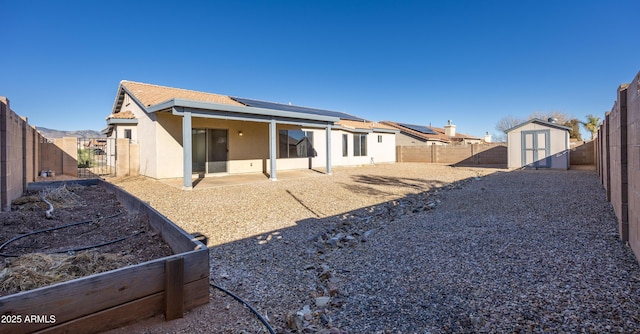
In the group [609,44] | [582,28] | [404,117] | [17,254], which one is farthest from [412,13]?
[404,117]

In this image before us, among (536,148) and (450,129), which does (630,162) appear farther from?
(450,129)

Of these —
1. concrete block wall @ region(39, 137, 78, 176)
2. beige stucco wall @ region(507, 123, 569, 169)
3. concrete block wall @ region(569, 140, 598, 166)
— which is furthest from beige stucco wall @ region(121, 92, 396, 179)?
concrete block wall @ region(569, 140, 598, 166)

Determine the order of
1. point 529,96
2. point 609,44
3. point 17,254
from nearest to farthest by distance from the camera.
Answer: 1. point 17,254
2. point 609,44
3. point 529,96

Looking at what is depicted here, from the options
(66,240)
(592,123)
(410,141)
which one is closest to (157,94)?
(66,240)

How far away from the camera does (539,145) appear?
53.2 ft

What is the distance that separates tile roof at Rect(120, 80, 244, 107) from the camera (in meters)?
12.5

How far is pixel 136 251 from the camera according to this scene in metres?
3.44

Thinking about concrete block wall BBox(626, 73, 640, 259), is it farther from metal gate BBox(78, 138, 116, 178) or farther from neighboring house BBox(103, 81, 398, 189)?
metal gate BBox(78, 138, 116, 178)

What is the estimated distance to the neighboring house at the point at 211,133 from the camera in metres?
10.2

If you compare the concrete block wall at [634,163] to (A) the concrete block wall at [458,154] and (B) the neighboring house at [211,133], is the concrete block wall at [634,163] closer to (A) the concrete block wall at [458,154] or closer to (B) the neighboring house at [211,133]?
(B) the neighboring house at [211,133]

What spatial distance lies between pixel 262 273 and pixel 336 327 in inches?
53.5

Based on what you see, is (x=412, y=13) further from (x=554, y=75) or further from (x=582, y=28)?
(x=554, y=75)

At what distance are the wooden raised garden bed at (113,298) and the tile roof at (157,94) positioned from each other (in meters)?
11.6

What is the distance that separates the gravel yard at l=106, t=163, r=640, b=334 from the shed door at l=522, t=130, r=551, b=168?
444 inches
